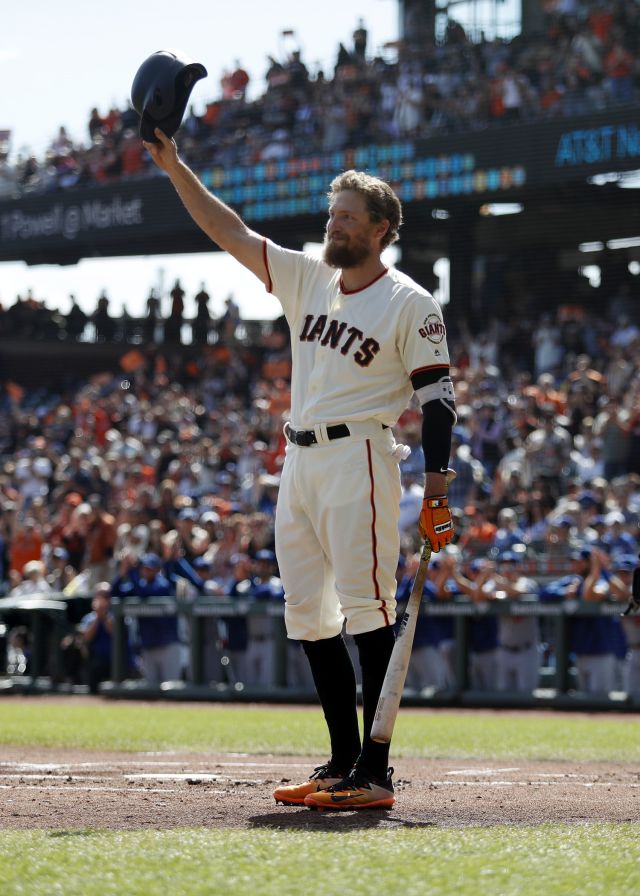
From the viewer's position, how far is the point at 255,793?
15.4 feet

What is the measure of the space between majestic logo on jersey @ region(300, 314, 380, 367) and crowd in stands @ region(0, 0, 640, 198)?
15.0 m

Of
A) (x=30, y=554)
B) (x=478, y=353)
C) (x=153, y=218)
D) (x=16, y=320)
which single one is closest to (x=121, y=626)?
(x=30, y=554)

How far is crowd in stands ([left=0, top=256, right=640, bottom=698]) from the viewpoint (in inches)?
471

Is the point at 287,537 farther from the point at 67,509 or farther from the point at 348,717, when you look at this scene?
the point at 67,509

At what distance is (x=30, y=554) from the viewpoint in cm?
1655

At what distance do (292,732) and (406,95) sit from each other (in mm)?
15112

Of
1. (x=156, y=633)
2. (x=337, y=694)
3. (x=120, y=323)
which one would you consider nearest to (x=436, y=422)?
(x=337, y=694)

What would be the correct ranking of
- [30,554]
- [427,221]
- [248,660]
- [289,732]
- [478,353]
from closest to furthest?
[289,732] < [248,660] < [30,554] < [478,353] < [427,221]

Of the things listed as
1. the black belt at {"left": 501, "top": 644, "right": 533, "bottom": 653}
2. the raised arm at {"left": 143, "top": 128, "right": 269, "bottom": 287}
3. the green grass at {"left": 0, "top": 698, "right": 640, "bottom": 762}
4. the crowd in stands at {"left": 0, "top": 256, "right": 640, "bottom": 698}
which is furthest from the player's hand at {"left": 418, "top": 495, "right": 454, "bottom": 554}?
Answer: the black belt at {"left": 501, "top": 644, "right": 533, "bottom": 653}

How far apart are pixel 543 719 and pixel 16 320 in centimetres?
2034

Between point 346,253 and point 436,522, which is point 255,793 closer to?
point 436,522

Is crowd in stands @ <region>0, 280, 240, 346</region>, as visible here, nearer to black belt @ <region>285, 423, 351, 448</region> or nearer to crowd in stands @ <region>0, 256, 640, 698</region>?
crowd in stands @ <region>0, 256, 640, 698</region>

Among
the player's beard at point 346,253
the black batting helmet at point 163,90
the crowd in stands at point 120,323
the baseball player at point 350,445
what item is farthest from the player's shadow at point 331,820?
the crowd in stands at point 120,323

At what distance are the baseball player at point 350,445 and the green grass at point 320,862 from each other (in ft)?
2.99
